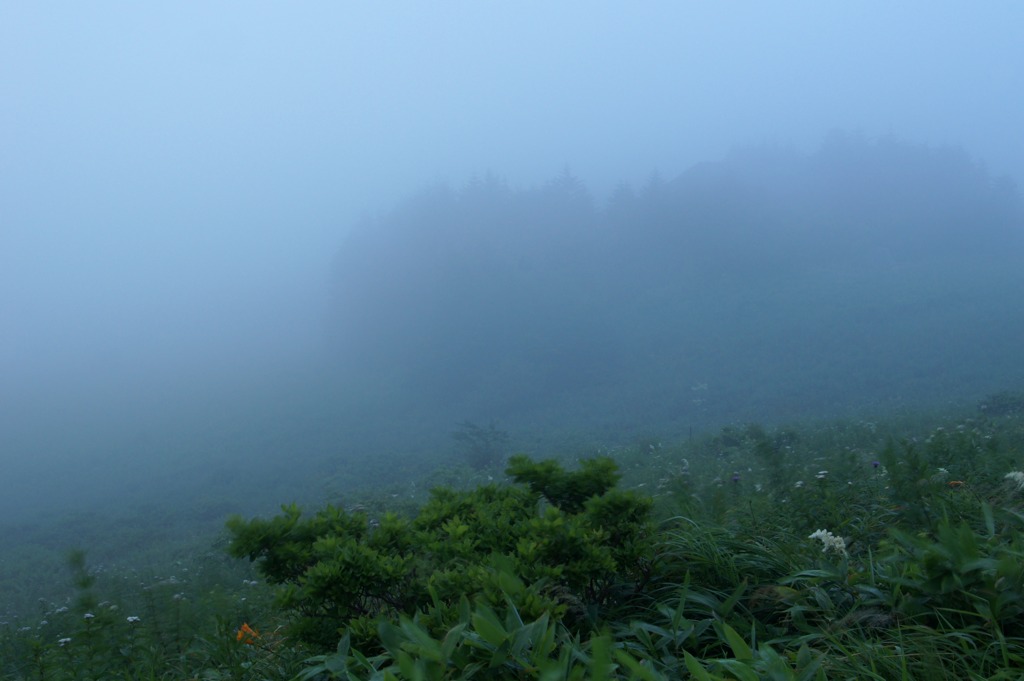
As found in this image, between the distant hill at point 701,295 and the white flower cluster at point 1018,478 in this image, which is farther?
the distant hill at point 701,295

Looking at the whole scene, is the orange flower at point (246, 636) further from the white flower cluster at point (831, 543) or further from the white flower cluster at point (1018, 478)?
the white flower cluster at point (1018, 478)

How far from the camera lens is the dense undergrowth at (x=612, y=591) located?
243cm

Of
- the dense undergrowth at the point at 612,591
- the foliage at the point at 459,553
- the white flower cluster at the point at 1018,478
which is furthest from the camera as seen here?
the white flower cluster at the point at 1018,478

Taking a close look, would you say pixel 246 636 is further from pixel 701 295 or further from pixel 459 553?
pixel 701 295

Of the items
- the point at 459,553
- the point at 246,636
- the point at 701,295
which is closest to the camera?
the point at 459,553

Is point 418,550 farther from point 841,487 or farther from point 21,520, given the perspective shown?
point 21,520

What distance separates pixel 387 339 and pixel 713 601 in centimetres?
3177

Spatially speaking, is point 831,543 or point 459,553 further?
point 831,543

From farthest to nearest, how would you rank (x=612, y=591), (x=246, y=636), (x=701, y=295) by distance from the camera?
(x=701, y=295) → (x=246, y=636) → (x=612, y=591)

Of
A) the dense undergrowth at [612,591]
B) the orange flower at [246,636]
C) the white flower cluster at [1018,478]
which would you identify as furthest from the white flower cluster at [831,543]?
the orange flower at [246,636]

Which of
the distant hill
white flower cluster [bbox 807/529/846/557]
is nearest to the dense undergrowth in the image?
white flower cluster [bbox 807/529/846/557]

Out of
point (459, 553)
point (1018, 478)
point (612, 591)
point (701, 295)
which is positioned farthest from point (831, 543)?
point (701, 295)

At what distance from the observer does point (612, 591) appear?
342cm

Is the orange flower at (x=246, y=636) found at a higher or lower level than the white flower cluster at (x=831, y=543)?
lower
